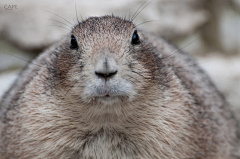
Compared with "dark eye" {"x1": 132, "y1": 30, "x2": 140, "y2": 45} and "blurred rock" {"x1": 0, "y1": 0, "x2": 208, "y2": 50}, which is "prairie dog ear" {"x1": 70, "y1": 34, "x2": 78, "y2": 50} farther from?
"blurred rock" {"x1": 0, "y1": 0, "x2": 208, "y2": 50}

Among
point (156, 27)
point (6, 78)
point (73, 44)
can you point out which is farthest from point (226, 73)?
point (6, 78)

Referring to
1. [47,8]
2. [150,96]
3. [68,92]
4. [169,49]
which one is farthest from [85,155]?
[47,8]

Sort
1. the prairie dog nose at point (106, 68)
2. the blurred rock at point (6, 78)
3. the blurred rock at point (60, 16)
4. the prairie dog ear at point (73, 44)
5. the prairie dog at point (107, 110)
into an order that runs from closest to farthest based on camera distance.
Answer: the prairie dog nose at point (106, 68)
the prairie dog at point (107, 110)
the prairie dog ear at point (73, 44)
the blurred rock at point (6, 78)
the blurred rock at point (60, 16)

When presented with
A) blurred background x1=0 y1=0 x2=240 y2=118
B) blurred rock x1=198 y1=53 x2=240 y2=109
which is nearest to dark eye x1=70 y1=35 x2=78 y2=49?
blurred background x1=0 y1=0 x2=240 y2=118

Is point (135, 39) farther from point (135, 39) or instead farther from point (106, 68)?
point (106, 68)

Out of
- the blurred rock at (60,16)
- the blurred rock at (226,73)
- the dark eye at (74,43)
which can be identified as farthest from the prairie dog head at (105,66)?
the blurred rock at (226,73)

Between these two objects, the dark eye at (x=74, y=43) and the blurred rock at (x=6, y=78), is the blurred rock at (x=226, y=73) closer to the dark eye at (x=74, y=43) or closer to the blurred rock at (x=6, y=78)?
the dark eye at (x=74, y=43)
